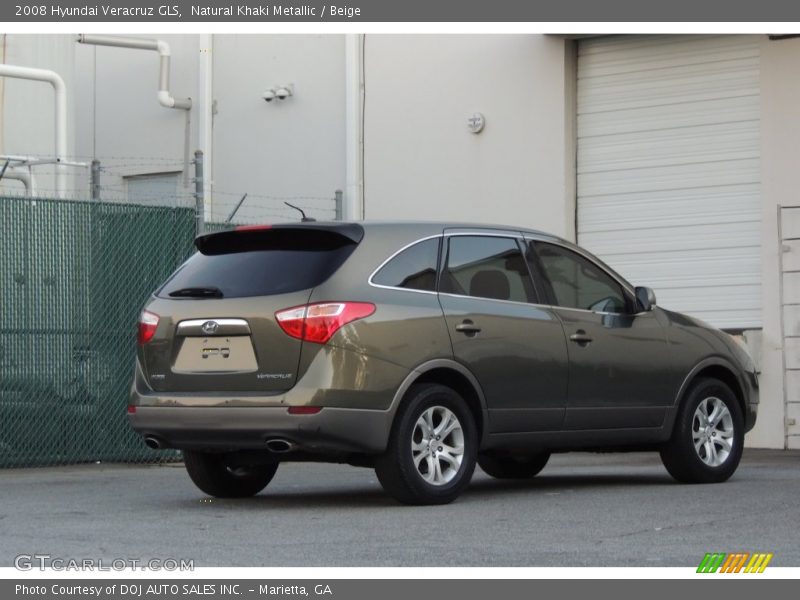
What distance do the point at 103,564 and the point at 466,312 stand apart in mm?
3552

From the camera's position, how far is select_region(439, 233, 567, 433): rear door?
399 inches

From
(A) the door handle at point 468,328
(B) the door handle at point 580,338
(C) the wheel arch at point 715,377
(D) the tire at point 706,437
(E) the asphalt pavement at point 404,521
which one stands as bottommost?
(E) the asphalt pavement at point 404,521

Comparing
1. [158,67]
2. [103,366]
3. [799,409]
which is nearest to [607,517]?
[103,366]

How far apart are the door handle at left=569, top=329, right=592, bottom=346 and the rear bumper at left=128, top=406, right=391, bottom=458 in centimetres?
179

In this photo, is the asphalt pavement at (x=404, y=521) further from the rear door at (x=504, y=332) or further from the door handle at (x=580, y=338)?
the door handle at (x=580, y=338)

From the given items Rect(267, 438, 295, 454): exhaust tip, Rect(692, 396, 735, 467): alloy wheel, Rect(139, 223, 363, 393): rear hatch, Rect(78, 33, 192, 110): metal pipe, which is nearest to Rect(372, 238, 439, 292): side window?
Rect(139, 223, 363, 393): rear hatch

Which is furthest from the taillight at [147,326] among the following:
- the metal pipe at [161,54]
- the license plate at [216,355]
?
the metal pipe at [161,54]

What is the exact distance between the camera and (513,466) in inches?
488

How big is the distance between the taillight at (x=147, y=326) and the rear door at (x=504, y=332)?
178 centimetres

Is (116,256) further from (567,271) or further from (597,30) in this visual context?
(597,30)

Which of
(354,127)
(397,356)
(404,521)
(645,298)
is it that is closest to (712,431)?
(645,298)

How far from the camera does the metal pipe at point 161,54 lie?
2161cm

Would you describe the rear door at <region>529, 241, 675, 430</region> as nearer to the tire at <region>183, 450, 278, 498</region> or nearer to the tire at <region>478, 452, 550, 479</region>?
the tire at <region>478, 452, 550, 479</region>

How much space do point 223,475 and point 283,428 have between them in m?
1.41
